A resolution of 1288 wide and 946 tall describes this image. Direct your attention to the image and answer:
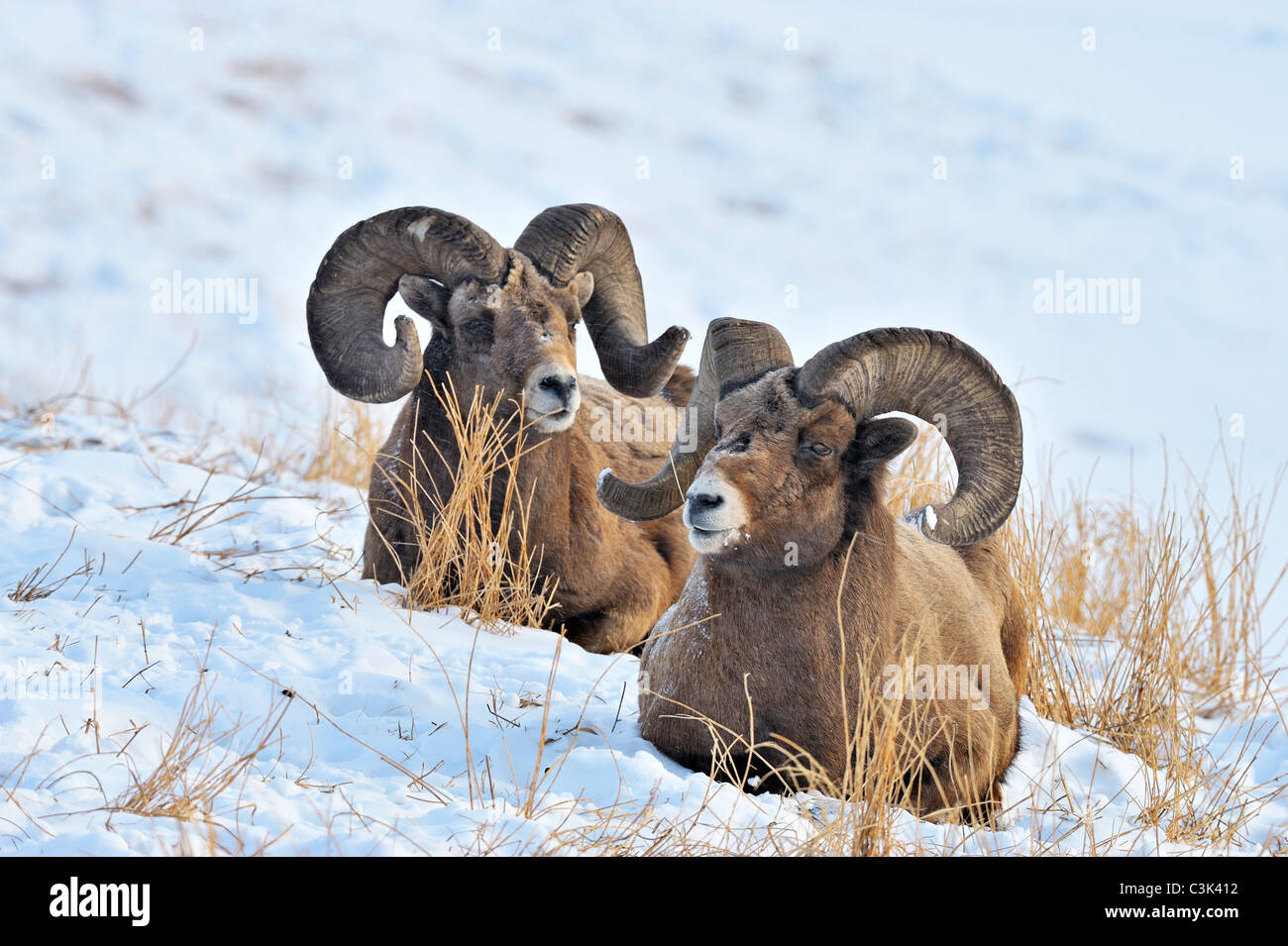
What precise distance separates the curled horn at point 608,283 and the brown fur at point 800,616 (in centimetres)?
287

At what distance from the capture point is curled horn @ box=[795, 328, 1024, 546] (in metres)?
5.43

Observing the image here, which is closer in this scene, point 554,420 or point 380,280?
point 554,420

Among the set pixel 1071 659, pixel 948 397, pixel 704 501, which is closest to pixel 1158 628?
pixel 1071 659

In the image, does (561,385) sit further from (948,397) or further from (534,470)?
(948,397)

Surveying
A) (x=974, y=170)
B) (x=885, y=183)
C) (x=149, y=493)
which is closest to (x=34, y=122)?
(x=885, y=183)

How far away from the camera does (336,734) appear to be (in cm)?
518

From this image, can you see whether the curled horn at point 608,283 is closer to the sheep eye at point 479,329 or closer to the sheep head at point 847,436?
the sheep eye at point 479,329

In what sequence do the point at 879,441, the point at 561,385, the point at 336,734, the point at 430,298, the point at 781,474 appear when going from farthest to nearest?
the point at 430,298 < the point at 561,385 < the point at 879,441 < the point at 781,474 < the point at 336,734

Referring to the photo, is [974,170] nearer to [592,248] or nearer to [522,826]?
[592,248]

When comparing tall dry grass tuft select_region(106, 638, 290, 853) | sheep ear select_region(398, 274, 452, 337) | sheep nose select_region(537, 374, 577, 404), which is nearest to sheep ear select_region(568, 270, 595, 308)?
sheep ear select_region(398, 274, 452, 337)

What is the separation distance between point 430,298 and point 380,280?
1.25 ft

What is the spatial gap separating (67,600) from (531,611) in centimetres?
235

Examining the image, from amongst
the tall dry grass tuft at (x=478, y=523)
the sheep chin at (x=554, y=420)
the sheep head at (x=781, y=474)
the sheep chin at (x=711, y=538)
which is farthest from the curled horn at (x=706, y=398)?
the sheep chin at (x=554, y=420)

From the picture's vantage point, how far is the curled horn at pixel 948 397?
214 inches
